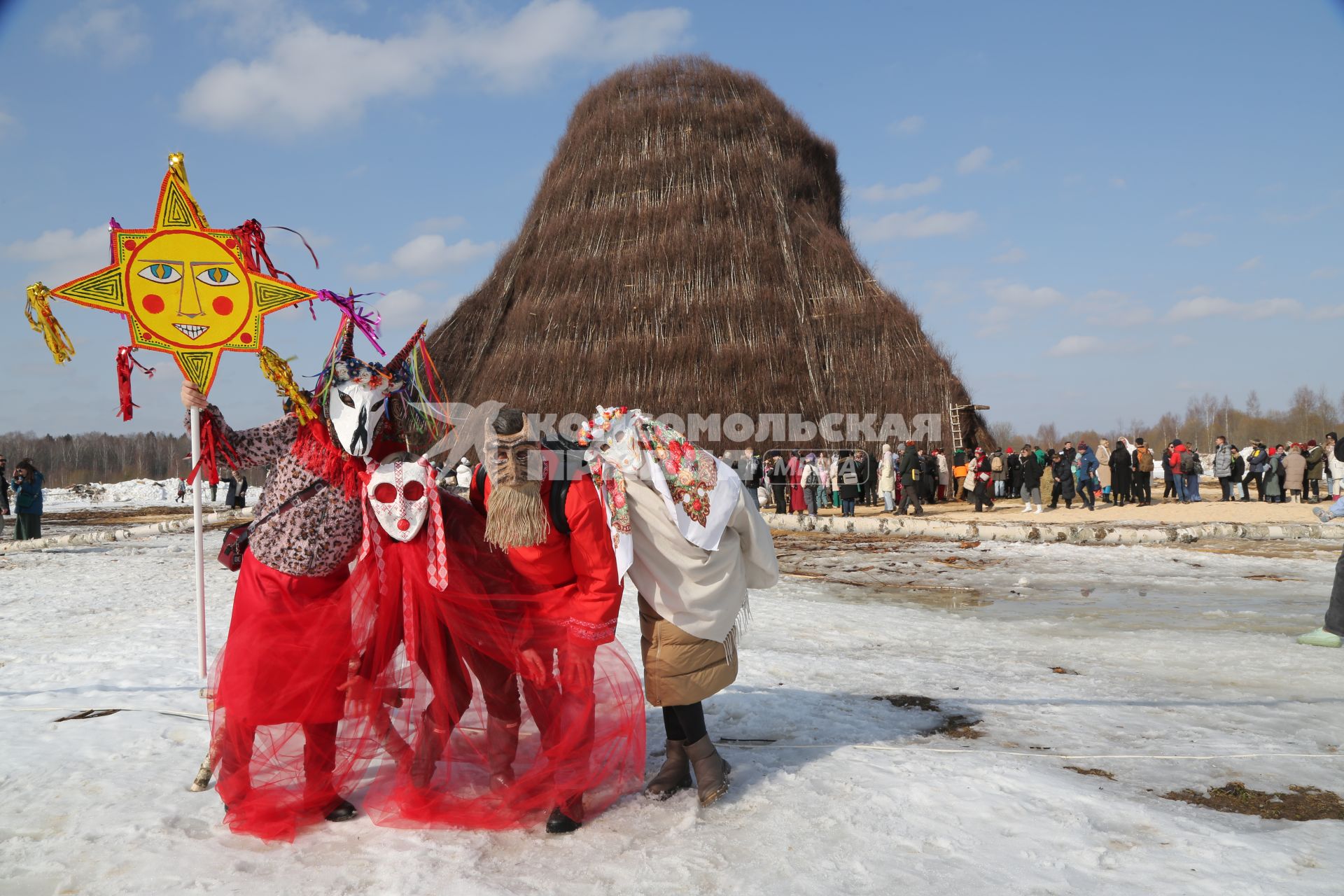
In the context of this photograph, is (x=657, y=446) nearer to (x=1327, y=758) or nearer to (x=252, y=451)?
(x=252, y=451)

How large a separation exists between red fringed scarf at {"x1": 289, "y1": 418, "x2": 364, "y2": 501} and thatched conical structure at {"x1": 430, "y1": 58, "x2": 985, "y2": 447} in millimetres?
23949

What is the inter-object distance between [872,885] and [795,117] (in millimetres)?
35713

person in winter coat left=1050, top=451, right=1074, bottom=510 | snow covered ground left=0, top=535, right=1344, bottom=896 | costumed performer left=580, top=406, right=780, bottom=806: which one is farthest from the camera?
person in winter coat left=1050, top=451, right=1074, bottom=510

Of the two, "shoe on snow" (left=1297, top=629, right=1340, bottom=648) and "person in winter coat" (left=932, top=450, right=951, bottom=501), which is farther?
"person in winter coat" (left=932, top=450, right=951, bottom=501)

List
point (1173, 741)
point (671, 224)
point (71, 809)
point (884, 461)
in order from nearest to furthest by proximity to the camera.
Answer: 1. point (71, 809)
2. point (1173, 741)
3. point (884, 461)
4. point (671, 224)

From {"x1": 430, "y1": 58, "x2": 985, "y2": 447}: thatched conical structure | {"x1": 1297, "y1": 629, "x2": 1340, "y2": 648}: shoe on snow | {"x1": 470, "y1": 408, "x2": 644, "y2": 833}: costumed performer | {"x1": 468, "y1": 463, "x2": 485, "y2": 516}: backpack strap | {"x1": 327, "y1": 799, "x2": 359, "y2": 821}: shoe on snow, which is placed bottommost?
{"x1": 1297, "y1": 629, "x2": 1340, "y2": 648}: shoe on snow

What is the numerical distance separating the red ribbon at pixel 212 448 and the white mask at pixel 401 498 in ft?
2.42

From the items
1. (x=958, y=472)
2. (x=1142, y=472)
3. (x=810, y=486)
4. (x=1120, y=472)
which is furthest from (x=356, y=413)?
(x=958, y=472)

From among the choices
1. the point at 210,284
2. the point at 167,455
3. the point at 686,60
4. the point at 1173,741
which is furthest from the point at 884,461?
the point at 167,455

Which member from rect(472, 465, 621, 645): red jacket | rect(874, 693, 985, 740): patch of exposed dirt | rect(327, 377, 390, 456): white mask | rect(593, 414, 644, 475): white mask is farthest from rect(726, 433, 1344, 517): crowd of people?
rect(327, 377, 390, 456): white mask

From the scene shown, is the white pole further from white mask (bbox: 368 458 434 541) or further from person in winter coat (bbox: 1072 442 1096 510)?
person in winter coat (bbox: 1072 442 1096 510)

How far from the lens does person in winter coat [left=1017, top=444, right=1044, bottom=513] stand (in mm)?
19328

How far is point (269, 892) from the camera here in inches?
112

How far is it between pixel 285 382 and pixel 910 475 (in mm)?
16826
